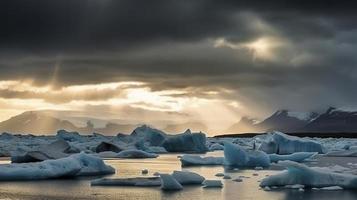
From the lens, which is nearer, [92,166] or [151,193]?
[151,193]

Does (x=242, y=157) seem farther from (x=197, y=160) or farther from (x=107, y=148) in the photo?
(x=107, y=148)

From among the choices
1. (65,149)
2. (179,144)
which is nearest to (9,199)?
(65,149)

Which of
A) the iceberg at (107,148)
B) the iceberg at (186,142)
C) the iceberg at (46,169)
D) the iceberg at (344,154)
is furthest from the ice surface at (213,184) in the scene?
the iceberg at (186,142)

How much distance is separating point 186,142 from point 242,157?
1391 centimetres

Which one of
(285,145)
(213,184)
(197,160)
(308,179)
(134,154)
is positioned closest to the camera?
(213,184)

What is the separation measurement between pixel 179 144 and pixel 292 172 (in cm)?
2058

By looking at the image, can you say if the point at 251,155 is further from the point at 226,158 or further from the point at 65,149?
the point at 65,149

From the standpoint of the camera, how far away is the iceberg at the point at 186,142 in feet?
104

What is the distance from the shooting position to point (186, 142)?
32.0 m

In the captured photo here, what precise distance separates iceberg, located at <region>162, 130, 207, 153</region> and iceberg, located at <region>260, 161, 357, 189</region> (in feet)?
64.5

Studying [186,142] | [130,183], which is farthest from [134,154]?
[130,183]

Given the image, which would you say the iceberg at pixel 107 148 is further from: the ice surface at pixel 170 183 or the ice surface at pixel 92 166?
the ice surface at pixel 170 183

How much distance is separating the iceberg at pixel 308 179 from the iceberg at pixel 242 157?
629 cm

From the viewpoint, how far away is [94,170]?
1506cm
